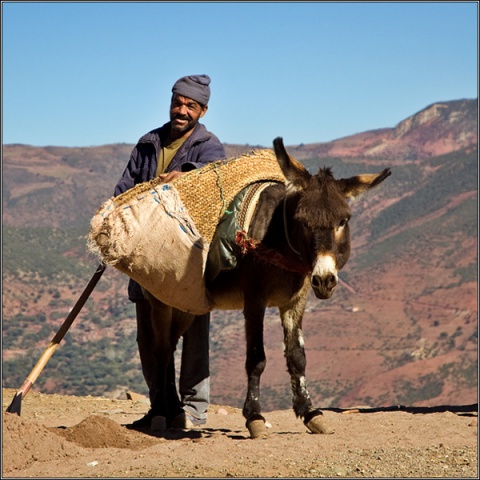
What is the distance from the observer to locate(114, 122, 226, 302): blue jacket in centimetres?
873

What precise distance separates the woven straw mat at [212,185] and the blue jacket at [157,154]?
0.85 ft

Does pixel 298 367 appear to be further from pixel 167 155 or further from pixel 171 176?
pixel 167 155

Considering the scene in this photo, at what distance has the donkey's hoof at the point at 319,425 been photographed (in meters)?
7.98

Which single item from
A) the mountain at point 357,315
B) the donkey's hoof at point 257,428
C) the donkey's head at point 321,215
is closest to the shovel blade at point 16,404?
the donkey's hoof at point 257,428

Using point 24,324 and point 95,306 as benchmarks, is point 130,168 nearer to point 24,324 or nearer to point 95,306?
point 24,324

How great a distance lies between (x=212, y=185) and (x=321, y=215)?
1388 millimetres

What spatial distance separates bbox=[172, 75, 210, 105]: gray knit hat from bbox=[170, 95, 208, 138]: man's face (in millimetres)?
46

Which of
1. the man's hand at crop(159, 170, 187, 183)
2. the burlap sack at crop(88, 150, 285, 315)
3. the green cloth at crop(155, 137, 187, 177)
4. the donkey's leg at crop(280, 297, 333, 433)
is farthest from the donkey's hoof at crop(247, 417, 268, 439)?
the green cloth at crop(155, 137, 187, 177)

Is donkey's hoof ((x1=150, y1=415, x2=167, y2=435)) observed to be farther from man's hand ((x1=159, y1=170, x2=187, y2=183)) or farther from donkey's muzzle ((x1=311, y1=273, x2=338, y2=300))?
donkey's muzzle ((x1=311, y1=273, x2=338, y2=300))

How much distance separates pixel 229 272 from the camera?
8.12 meters

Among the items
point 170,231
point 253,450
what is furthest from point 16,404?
point 253,450

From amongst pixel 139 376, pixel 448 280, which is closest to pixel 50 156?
pixel 448 280

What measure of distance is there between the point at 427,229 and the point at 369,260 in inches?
184

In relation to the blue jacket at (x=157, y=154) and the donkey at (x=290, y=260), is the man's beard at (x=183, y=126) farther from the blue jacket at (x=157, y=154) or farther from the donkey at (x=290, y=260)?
the donkey at (x=290, y=260)
